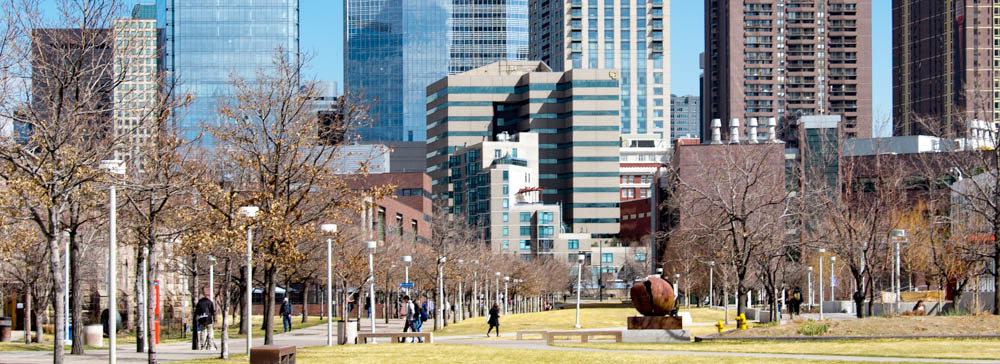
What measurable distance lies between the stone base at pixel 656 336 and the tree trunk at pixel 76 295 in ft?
60.8

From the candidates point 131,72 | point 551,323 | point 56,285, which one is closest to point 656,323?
point 551,323

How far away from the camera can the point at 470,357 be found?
3014 cm

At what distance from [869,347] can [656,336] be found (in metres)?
10.2

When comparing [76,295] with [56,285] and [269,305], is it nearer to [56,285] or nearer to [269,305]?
[269,305]

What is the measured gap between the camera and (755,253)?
186 ft

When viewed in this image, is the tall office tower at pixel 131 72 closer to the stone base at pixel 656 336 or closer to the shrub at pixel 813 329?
the stone base at pixel 656 336

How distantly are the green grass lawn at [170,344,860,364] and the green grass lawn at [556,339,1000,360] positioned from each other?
3.69m

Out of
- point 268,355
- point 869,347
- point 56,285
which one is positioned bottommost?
point 869,347

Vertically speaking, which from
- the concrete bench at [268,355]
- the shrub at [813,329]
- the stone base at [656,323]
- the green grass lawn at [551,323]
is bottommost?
the green grass lawn at [551,323]

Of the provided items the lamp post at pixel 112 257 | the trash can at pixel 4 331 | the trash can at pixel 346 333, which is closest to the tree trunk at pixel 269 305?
the trash can at pixel 346 333

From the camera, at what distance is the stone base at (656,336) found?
4188 cm

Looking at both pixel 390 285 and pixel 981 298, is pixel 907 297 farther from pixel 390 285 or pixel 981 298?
pixel 390 285

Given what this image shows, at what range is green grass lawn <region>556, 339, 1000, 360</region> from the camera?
2969 centimetres

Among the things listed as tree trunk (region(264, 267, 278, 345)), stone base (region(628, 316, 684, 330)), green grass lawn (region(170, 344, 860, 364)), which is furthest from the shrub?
tree trunk (region(264, 267, 278, 345))
